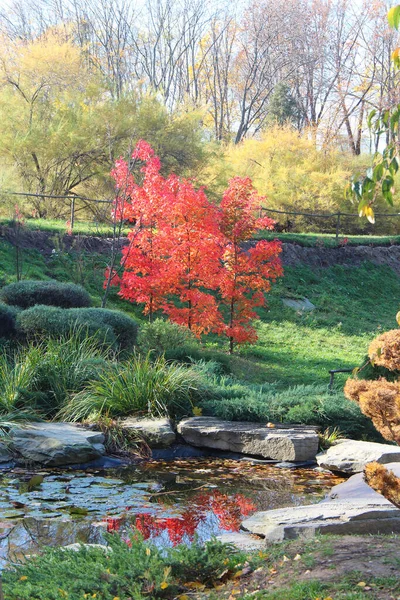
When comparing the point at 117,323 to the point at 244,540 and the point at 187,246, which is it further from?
the point at 244,540

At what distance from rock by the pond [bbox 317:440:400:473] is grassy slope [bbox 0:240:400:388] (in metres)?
4.06

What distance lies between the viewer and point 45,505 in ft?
19.6

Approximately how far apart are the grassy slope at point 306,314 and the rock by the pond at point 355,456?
406 cm

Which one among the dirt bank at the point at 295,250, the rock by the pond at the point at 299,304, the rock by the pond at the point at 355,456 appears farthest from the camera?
the rock by the pond at the point at 299,304

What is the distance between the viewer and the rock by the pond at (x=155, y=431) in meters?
8.09

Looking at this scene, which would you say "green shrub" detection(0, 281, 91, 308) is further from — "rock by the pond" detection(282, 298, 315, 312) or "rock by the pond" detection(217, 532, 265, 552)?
"rock by the pond" detection(217, 532, 265, 552)

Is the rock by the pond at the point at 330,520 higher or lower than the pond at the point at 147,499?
higher

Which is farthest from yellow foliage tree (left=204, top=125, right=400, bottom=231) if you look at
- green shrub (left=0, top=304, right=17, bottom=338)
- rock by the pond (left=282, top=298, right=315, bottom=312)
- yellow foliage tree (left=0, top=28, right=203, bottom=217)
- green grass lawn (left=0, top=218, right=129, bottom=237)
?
green shrub (left=0, top=304, right=17, bottom=338)

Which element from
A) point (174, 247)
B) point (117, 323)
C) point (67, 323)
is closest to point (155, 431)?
point (67, 323)

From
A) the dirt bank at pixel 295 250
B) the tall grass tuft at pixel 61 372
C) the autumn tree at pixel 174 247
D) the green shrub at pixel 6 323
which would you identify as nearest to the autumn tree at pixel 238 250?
the autumn tree at pixel 174 247

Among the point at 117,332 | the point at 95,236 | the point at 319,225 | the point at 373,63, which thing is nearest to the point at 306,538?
the point at 117,332

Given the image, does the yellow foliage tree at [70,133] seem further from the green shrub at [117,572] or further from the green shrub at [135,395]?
the green shrub at [117,572]

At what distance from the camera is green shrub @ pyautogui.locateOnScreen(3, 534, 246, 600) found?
3467mm

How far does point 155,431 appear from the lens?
8.11 meters
